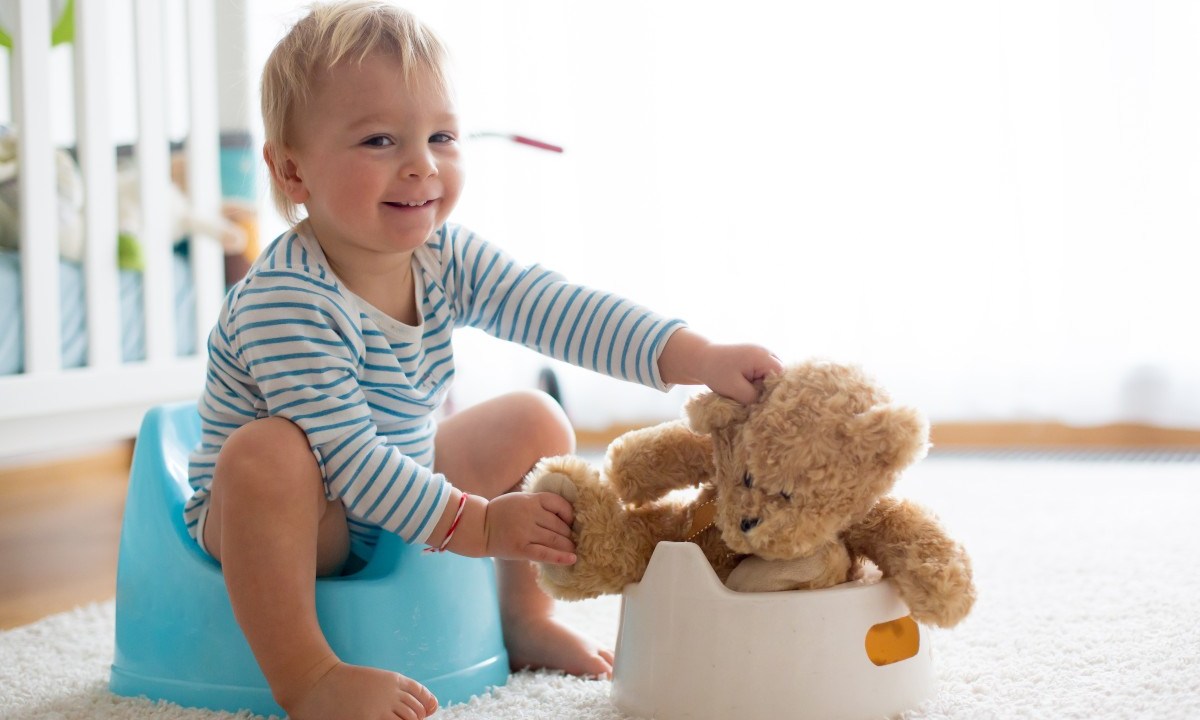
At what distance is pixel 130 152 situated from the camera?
1.42 meters

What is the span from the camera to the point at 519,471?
0.91m

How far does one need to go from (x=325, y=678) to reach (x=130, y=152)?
923 mm

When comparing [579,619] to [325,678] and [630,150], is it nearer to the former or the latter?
[325,678]

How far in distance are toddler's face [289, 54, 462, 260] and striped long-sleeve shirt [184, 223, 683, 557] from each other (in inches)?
1.9

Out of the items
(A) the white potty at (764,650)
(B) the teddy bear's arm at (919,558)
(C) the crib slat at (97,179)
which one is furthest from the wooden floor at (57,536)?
(B) the teddy bear's arm at (919,558)

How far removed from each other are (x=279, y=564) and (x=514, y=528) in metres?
0.16

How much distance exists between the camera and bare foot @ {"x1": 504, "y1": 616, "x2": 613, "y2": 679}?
0.88 m

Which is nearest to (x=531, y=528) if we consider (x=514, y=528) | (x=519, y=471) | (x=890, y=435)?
(x=514, y=528)

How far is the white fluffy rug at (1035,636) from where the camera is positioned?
77 cm

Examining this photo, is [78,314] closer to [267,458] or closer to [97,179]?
[97,179]

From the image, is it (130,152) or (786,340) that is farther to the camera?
(786,340)

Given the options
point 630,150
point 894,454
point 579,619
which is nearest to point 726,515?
point 894,454

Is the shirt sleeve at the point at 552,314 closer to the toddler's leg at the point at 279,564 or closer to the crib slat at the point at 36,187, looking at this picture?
the toddler's leg at the point at 279,564

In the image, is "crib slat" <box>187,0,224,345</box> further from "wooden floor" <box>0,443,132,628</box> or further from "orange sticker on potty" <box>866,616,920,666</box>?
"orange sticker on potty" <box>866,616,920,666</box>
